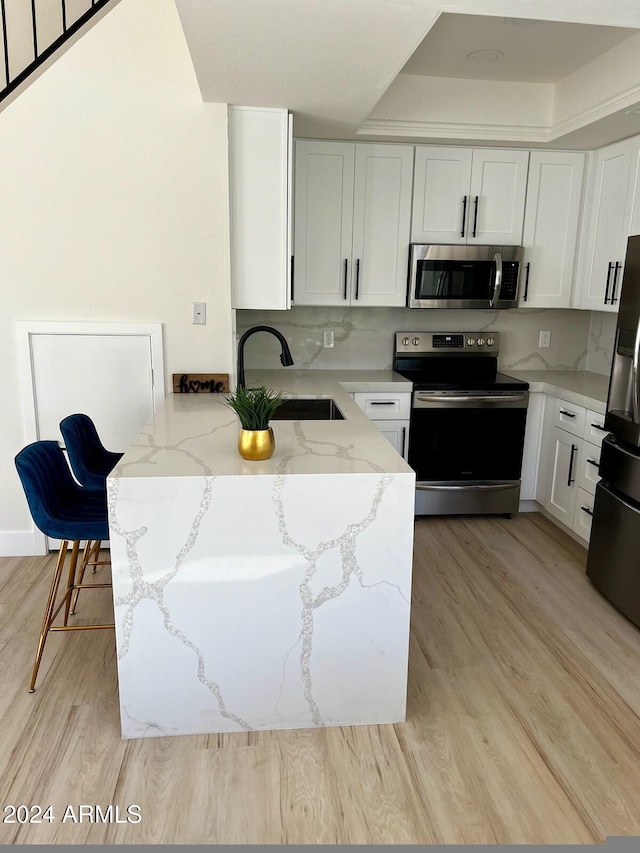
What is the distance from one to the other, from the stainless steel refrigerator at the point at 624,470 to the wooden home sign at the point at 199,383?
192 cm

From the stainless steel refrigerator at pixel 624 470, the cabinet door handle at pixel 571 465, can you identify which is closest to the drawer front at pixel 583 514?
the cabinet door handle at pixel 571 465

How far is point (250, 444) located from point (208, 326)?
53.6 inches

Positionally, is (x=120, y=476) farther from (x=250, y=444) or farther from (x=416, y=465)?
(x=416, y=465)

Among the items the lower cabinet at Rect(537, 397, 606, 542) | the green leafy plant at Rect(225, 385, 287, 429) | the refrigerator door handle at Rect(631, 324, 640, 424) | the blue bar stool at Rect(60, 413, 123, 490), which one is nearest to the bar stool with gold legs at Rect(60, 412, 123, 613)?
the blue bar stool at Rect(60, 413, 123, 490)

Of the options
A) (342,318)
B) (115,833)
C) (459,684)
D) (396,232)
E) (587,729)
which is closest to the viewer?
(115,833)

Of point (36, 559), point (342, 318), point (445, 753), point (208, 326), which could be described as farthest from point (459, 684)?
point (342, 318)

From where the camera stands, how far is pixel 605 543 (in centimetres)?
300

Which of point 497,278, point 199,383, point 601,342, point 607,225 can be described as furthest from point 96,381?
point 601,342

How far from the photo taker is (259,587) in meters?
2.02

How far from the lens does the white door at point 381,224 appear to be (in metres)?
3.82

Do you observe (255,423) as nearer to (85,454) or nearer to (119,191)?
(85,454)

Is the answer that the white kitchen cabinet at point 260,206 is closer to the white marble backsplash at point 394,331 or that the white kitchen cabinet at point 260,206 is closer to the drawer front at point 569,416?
the white marble backsplash at point 394,331

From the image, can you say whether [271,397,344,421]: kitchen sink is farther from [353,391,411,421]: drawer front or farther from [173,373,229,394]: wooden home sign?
[353,391,411,421]: drawer front

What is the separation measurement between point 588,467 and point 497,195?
1778 millimetres
